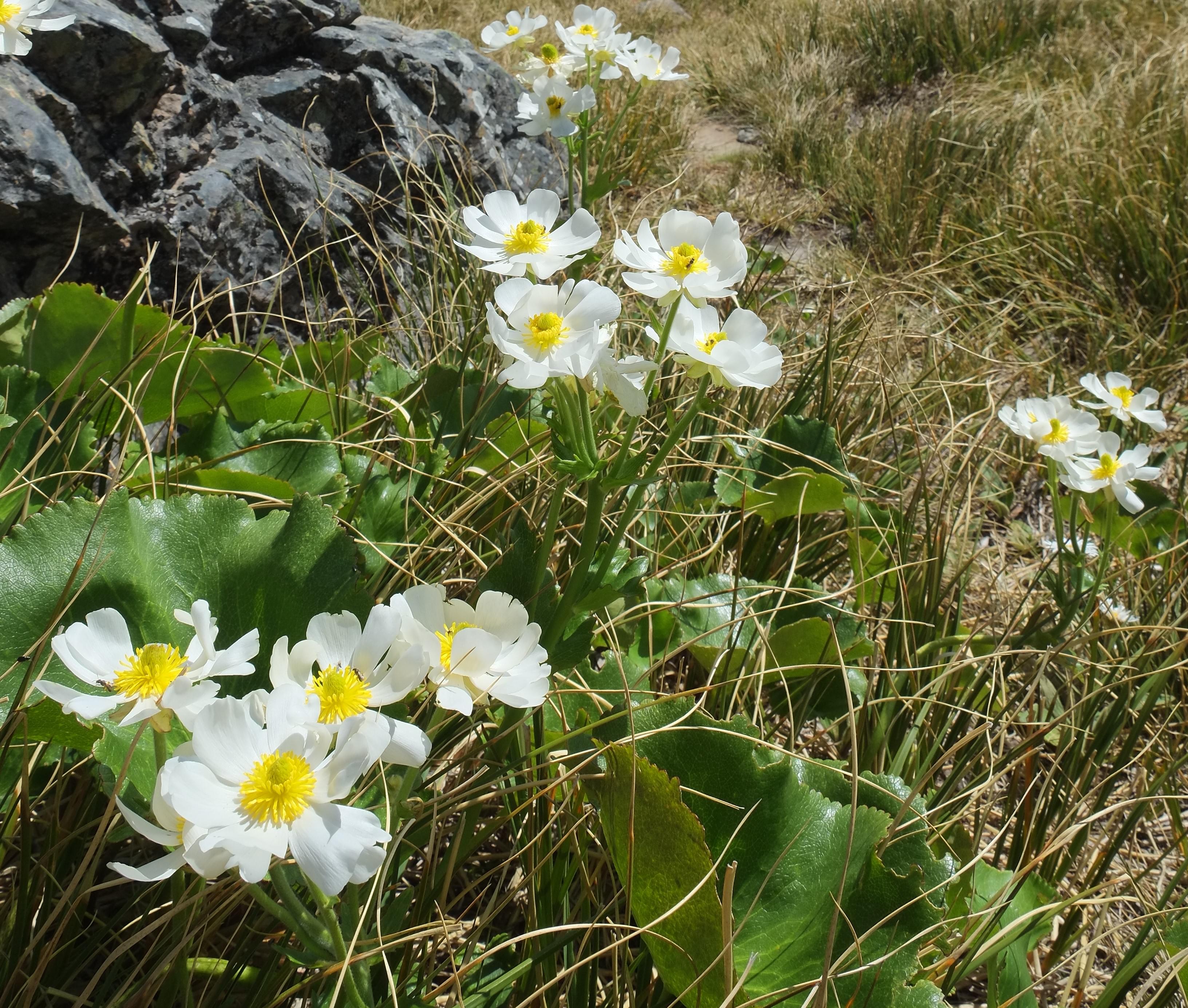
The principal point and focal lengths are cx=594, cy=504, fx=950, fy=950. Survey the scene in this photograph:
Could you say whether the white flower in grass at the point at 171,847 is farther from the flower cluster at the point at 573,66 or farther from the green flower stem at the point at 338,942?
the flower cluster at the point at 573,66

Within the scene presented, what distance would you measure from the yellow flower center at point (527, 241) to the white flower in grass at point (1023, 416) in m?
0.94

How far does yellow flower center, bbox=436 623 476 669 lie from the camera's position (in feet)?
2.16

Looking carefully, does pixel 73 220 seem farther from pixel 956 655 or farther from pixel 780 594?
pixel 956 655

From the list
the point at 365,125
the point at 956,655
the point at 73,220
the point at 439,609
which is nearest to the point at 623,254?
the point at 439,609

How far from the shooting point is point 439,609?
67 centimetres

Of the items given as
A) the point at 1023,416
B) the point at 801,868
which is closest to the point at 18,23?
the point at 801,868

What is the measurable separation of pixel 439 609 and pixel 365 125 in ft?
6.80

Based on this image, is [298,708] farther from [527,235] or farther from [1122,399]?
[1122,399]

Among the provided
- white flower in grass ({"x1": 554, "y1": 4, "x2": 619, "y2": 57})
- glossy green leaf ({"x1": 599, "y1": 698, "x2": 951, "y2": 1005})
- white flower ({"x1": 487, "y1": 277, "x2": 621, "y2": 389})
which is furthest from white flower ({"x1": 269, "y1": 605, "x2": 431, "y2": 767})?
white flower in grass ({"x1": 554, "y1": 4, "x2": 619, "y2": 57})

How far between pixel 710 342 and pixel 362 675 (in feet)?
1.41

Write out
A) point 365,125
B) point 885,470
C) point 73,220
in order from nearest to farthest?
point 73,220 → point 885,470 → point 365,125

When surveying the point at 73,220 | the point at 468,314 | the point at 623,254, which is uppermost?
the point at 623,254

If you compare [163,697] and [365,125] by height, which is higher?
[163,697]

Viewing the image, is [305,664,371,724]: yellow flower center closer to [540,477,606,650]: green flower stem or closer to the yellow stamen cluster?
[540,477,606,650]: green flower stem
